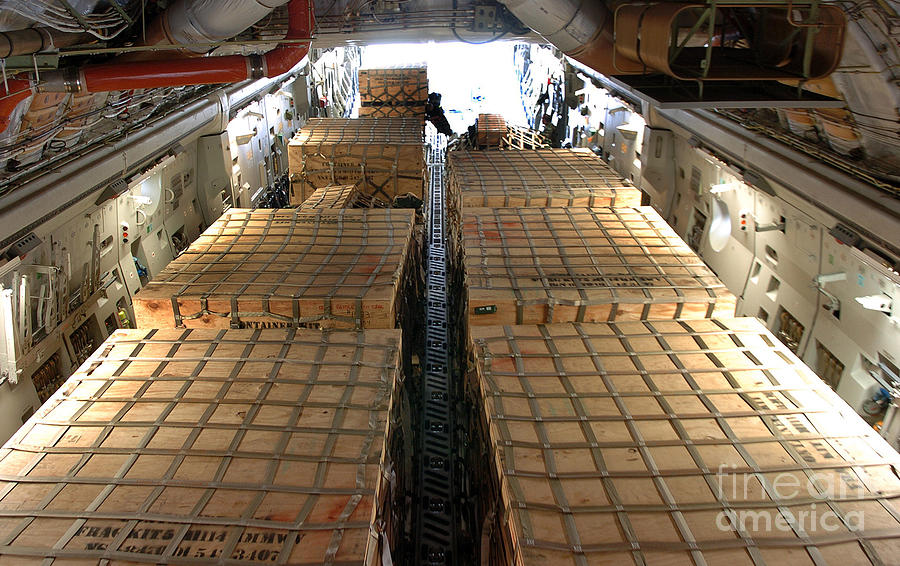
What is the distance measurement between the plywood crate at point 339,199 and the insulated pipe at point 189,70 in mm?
1815

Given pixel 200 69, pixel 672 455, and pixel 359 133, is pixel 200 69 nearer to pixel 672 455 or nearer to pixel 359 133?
pixel 359 133

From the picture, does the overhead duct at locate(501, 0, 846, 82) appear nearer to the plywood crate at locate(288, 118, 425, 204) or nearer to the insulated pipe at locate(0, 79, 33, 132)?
the plywood crate at locate(288, 118, 425, 204)

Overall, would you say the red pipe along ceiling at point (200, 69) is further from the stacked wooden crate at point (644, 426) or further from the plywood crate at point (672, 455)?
the plywood crate at point (672, 455)

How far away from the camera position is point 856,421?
3682 millimetres

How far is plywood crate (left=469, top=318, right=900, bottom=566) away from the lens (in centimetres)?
283

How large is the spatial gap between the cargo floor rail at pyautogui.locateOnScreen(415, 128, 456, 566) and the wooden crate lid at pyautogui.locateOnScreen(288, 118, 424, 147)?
2.17m

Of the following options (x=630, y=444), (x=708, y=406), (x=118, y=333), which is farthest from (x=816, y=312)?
(x=118, y=333)

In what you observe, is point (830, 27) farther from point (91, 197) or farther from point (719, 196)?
point (91, 197)

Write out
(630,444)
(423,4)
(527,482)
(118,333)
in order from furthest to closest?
(423,4), (118,333), (630,444), (527,482)

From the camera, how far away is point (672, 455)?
334 cm

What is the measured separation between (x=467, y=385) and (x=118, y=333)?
2985 mm

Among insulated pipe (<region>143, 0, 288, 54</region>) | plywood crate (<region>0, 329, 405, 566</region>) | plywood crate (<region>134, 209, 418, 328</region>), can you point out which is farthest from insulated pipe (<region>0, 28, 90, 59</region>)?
plywood crate (<region>0, 329, 405, 566</region>)

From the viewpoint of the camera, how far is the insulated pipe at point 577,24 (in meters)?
5.02

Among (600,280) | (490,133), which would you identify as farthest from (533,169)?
Result: (490,133)
